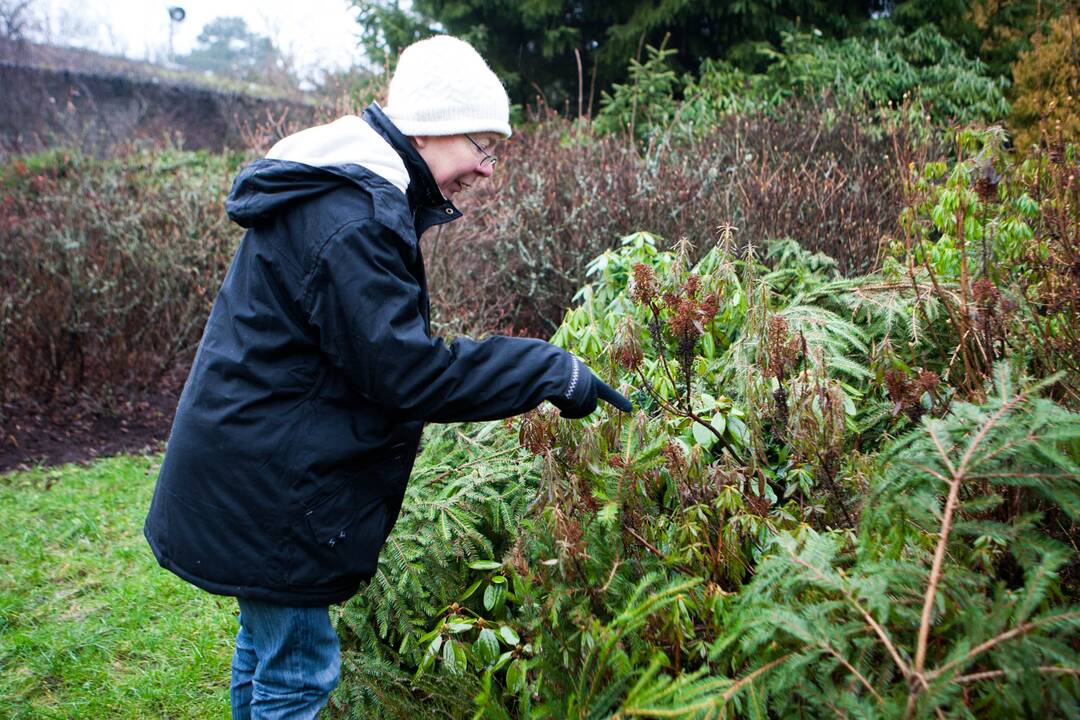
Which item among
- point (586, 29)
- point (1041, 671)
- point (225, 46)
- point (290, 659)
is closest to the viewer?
point (1041, 671)

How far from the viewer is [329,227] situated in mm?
1771

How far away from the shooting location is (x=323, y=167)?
182cm

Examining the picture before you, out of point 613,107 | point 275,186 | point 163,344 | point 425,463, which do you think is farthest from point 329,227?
point 613,107

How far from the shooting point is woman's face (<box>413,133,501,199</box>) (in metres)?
2.02

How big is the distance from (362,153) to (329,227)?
0.70 ft

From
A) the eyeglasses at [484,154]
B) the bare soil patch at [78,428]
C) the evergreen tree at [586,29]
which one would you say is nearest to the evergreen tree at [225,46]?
the evergreen tree at [586,29]

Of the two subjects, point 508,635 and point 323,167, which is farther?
point 508,635

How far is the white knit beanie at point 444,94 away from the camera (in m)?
1.95

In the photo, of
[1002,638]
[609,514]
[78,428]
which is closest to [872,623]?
[1002,638]

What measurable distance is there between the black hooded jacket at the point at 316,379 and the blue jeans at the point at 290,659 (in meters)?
0.10

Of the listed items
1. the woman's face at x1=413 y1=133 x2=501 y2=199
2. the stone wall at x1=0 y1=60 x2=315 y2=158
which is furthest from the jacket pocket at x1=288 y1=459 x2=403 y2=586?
the stone wall at x1=0 y1=60 x2=315 y2=158

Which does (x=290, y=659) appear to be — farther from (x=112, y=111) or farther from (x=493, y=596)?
(x=112, y=111)

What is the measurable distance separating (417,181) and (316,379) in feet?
1.82

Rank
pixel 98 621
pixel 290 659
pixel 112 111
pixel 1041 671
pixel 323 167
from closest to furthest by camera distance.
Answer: pixel 1041 671 → pixel 323 167 → pixel 290 659 → pixel 98 621 → pixel 112 111
